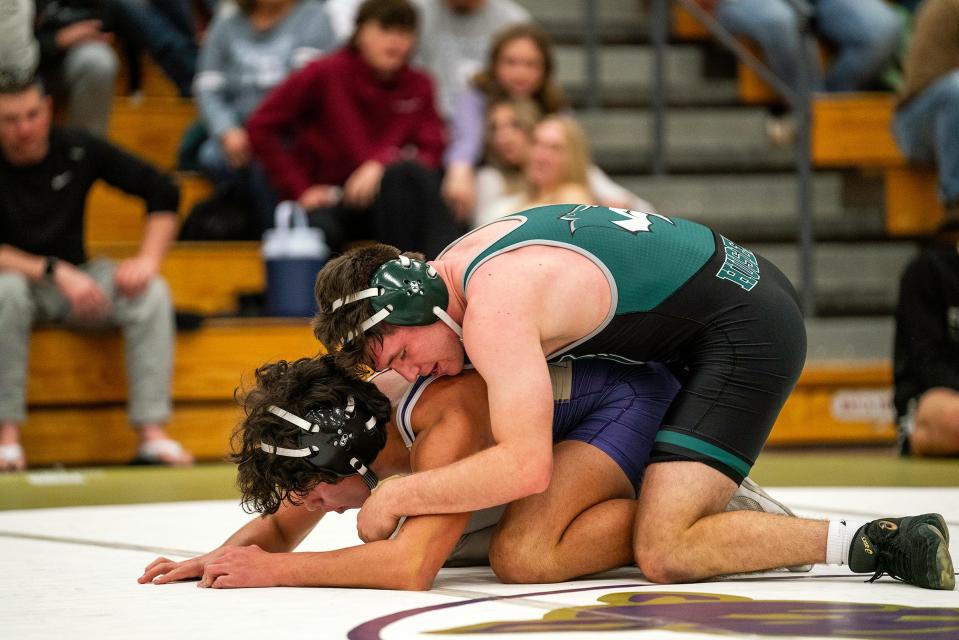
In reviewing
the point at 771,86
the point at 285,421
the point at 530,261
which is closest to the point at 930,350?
the point at 771,86

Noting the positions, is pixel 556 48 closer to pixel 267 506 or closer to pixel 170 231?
pixel 170 231

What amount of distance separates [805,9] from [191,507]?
3.59 m

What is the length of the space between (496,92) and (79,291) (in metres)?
1.91

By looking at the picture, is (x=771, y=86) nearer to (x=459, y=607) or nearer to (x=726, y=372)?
(x=726, y=372)

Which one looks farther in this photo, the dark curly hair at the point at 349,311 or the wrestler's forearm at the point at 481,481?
the dark curly hair at the point at 349,311

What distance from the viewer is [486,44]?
6270 millimetres

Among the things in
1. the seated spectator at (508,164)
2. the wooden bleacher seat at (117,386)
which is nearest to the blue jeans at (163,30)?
the seated spectator at (508,164)

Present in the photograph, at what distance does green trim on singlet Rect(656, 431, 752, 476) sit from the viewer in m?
2.62

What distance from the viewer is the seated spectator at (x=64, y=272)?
4828mm

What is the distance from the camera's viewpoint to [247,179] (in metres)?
5.91

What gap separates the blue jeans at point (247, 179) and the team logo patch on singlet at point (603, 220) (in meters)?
3.26

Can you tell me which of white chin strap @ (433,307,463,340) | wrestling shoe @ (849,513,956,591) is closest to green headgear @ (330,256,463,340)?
white chin strap @ (433,307,463,340)

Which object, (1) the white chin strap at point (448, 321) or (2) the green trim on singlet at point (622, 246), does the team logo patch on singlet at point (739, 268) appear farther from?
(1) the white chin strap at point (448, 321)

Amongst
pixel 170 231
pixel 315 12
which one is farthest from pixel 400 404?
pixel 315 12
